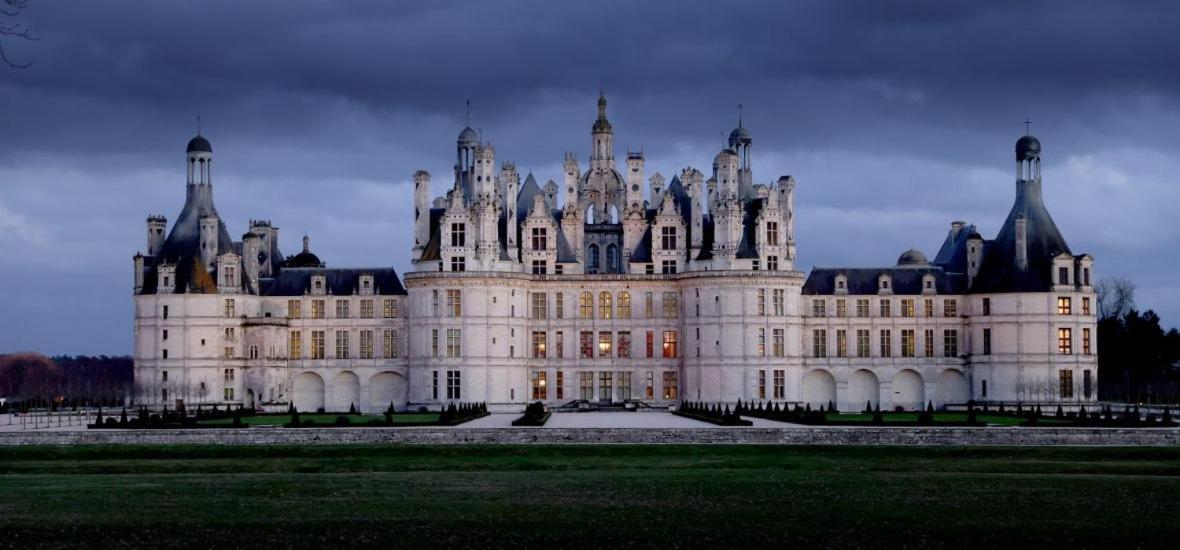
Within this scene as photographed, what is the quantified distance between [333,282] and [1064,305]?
137 ft

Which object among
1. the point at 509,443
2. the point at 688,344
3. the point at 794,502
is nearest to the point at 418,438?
the point at 509,443

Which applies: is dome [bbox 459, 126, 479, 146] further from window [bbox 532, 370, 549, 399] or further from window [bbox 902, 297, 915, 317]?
window [bbox 902, 297, 915, 317]

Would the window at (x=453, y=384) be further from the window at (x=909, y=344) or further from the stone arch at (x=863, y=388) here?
the window at (x=909, y=344)

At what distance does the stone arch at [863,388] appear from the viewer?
9756 centimetres

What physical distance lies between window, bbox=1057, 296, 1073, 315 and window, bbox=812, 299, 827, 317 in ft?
43.1

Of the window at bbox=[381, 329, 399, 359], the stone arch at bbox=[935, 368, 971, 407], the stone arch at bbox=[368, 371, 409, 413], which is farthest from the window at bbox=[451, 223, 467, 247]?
the stone arch at bbox=[935, 368, 971, 407]

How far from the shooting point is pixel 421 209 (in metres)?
98.8

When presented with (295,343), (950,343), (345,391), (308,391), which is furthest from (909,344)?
(295,343)

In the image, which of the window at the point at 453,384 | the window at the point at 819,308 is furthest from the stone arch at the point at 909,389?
the window at the point at 453,384

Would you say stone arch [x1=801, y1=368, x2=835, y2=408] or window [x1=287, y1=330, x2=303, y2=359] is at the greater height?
window [x1=287, y1=330, x2=303, y2=359]

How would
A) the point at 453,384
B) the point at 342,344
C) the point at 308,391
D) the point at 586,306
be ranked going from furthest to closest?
the point at 308,391 < the point at 586,306 < the point at 342,344 < the point at 453,384

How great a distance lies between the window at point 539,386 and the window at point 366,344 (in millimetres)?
9523

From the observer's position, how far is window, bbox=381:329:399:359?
97.4m

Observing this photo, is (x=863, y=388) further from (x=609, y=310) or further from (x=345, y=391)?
(x=345, y=391)
